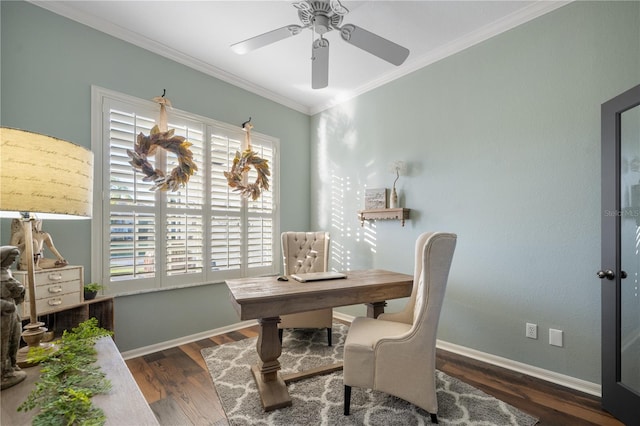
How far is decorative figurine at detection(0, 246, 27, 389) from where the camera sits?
2.94 ft

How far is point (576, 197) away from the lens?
2.20m

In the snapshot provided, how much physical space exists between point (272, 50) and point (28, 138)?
2.48m

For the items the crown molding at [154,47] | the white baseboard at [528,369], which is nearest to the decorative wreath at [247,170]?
the crown molding at [154,47]

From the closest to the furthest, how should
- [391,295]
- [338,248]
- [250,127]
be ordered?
[391,295] → [250,127] → [338,248]

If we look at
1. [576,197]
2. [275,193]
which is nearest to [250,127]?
[275,193]

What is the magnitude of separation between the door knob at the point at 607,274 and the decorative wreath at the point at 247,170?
3146mm

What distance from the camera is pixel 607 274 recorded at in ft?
6.26

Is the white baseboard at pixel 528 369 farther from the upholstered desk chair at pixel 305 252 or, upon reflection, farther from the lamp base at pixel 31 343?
the lamp base at pixel 31 343

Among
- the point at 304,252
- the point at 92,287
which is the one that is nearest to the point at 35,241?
the point at 92,287

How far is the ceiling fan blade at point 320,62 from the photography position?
78.1 inches

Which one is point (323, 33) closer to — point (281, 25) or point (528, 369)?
point (281, 25)

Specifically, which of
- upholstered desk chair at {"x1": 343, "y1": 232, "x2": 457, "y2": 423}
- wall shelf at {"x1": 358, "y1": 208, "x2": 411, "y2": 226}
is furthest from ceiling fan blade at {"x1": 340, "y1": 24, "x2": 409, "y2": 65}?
wall shelf at {"x1": 358, "y1": 208, "x2": 411, "y2": 226}

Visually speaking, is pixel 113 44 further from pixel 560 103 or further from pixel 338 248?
pixel 560 103

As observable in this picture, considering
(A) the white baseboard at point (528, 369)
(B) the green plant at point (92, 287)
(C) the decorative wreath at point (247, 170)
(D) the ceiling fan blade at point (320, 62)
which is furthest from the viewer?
(C) the decorative wreath at point (247, 170)
